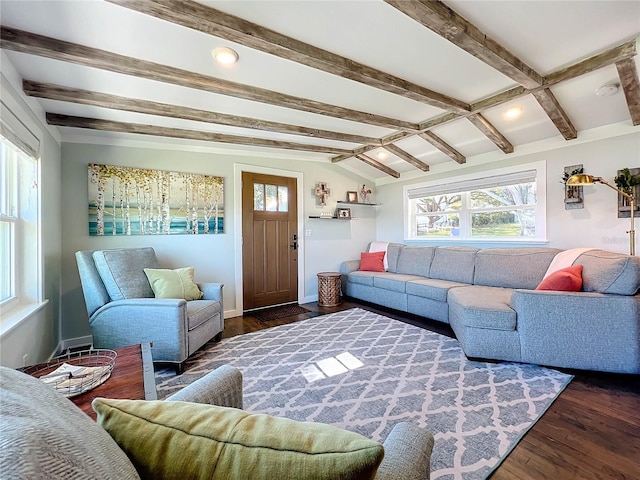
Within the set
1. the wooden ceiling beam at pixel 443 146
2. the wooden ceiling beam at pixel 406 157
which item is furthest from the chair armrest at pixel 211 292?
the wooden ceiling beam at pixel 443 146

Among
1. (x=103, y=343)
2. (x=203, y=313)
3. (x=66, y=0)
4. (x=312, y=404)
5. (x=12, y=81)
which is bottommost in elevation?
(x=312, y=404)

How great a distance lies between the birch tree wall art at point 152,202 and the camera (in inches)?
128

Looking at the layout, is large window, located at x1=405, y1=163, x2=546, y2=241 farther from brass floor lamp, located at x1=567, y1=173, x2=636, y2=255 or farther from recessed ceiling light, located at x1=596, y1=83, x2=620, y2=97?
recessed ceiling light, located at x1=596, y1=83, x2=620, y2=97

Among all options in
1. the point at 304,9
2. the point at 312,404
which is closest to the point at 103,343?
the point at 312,404

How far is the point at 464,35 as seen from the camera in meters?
1.87

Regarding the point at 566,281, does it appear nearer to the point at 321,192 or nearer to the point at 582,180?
the point at 582,180

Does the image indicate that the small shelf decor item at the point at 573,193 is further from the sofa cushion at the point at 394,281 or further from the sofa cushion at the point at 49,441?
the sofa cushion at the point at 49,441

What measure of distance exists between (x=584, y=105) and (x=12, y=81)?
473 cm

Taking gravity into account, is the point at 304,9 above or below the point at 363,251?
above

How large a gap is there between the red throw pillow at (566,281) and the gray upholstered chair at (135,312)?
3024 mm

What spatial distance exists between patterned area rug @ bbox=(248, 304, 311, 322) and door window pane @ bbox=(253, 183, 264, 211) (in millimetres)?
1474

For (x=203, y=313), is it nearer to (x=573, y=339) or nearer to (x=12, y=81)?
(x=12, y=81)

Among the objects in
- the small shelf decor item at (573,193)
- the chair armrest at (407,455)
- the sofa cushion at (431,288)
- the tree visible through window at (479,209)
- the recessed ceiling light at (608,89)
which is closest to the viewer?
the chair armrest at (407,455)

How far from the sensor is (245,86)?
2.53 metres
